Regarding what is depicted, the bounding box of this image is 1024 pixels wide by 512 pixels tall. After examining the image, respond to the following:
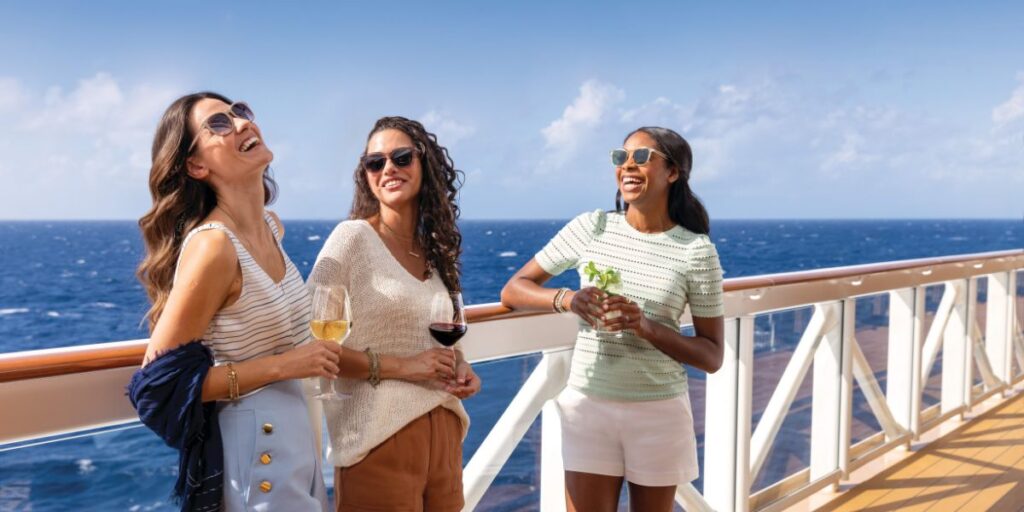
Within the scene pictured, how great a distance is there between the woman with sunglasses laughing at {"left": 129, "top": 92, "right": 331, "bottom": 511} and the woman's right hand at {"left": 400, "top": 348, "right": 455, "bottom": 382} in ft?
0.76

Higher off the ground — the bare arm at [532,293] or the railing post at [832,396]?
the bare arm at [532,293]

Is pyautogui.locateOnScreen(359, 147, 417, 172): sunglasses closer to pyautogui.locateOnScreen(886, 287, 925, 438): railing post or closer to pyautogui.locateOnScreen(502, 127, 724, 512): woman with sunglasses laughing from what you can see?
pyautogui.locateOnScreen(502, 127, 724, 512): woman with sunglasses laughing

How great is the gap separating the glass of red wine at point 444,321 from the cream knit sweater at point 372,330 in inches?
2.0

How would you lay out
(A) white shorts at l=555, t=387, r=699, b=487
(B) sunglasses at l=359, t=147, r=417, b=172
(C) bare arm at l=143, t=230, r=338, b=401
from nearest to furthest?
(C) bare arm at l=143, t=230, r=338, b=401 → (B) sunglasses at l=359, t=147, r=417, b=172 → (A) white shorts at l=555, t=387, r=699, b=487

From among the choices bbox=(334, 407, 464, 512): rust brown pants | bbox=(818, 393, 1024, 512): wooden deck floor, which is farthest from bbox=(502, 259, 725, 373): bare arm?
bbox=(818, 393, 1024, 512): wooden deck floor

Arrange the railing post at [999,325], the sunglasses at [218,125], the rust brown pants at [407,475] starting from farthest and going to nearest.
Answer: the railing post at [999,325] < the rust brown pants at [407,475] < the sunglasses at [218,125]

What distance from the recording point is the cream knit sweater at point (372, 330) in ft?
5.49

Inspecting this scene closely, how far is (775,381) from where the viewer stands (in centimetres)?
339

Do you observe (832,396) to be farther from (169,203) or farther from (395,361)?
(169,203)

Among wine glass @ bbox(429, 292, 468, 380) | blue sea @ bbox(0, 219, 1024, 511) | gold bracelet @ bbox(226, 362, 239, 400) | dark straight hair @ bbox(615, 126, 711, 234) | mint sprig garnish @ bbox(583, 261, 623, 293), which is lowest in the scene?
blue sea @ bbox(0, 219, 1024, 511)

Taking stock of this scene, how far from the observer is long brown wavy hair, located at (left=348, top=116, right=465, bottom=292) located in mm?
1852

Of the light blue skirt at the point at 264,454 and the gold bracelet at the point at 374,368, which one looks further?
the gold bracelet at the point at 374,368

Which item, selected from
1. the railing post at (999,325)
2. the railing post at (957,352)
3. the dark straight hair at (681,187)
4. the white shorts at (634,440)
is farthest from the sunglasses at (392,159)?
the railing post at (999,325)

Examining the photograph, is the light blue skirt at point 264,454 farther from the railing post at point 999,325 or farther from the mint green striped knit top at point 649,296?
the railing post at point 999,325
